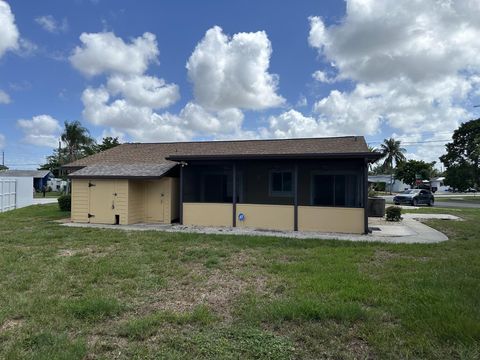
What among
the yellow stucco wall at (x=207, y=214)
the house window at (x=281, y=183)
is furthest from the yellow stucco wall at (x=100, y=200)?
the house window at (x=281, y=183)

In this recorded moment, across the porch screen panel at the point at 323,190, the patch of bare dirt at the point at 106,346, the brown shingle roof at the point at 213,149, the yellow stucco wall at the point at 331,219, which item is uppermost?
the brown shingle roof at the point at 213,149

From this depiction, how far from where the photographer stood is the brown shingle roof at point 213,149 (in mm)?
12671

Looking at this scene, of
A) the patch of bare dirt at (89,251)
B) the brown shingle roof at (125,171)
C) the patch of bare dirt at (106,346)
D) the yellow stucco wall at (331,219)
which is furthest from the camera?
the brown shingle roof at (125,171)

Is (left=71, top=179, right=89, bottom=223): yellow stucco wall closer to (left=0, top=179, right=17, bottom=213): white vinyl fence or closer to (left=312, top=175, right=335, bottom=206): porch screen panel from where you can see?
(left=0, top=179, right=17, bottom=213): white vinyl fence

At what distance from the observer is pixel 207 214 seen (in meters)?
12.9

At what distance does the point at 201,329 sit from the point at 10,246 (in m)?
6.95

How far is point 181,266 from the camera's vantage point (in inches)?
265

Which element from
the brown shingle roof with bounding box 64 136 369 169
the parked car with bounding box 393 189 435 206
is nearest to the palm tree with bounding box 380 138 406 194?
the parked car with bounding box 393 189 435 206

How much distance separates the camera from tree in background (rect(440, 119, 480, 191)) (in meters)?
41.1

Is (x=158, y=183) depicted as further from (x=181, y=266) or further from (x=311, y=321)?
(x=311, y=321)

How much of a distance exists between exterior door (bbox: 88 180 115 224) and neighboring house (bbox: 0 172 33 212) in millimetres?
8996

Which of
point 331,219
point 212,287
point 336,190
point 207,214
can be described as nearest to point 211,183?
point 207,214

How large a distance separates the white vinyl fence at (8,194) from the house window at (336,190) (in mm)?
17068

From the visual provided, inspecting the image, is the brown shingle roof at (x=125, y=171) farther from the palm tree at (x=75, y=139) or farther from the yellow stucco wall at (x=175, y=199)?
the palm tree at (x=75, y=139)
